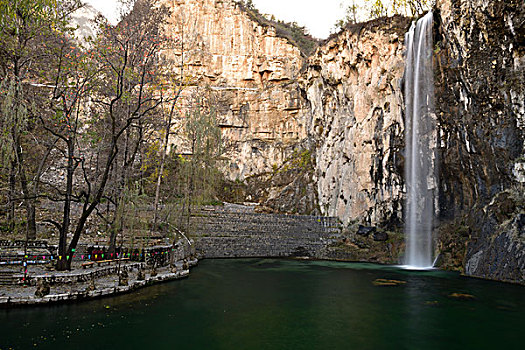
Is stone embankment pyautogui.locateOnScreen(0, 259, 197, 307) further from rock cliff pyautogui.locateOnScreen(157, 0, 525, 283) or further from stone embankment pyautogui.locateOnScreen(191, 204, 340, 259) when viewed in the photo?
rock cliff pyautogui.locateOnScreen(157, 0, 525, 283)

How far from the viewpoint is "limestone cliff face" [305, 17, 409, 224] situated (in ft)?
75.8

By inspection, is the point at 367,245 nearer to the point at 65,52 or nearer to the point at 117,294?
the point at 117,294

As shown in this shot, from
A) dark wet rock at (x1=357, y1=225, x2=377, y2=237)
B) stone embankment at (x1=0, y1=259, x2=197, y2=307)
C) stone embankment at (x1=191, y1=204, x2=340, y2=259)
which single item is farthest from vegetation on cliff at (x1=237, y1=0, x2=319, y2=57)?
stone embankment at (x1=0, y1=259, x2=197, y2=307)

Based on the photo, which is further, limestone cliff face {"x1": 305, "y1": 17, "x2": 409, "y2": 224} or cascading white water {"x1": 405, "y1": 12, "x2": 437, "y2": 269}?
limestone cliff face {"x1": 305, "y1": 17, "x2": 409, "y2": 224}

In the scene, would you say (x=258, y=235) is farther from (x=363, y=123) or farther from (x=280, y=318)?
(x=280, y=318)

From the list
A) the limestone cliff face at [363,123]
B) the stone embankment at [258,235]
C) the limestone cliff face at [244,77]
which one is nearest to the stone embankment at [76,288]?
the stone embankment at [258,235]

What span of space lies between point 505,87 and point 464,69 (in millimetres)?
2383

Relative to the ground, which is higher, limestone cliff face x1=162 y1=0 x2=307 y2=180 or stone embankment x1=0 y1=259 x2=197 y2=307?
limestone cliff face x1=162 y1=0 x2=307 y2=180

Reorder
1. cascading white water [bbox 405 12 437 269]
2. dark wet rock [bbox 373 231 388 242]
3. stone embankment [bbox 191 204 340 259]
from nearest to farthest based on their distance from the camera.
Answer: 1. cascading white water [bbox 405 12 437 269]
2. stone embankment [bbox 191 204 340 259]
3. dark wet rock [bbox 373 231 388 242]

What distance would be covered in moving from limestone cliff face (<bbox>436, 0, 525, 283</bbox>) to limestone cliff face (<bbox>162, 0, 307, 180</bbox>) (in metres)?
21.6

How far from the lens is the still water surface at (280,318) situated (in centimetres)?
722

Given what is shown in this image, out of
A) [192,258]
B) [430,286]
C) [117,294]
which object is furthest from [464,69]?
[117,294]

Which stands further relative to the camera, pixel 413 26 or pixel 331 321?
pixel 413 26

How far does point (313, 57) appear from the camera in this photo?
31.9 meters
